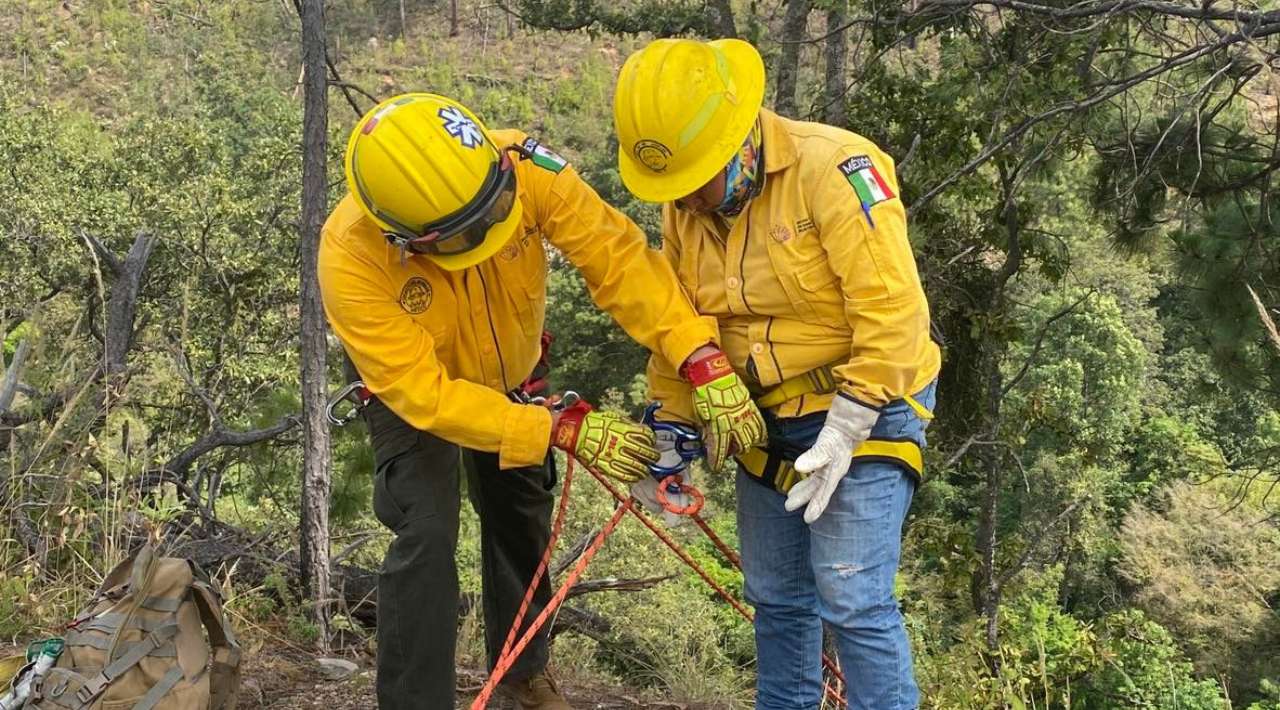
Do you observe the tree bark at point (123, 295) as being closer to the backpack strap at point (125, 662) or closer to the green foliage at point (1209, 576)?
the backpack strap at point (125, 662)

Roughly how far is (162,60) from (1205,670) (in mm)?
41986

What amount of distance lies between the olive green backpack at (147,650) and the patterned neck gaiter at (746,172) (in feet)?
5.55

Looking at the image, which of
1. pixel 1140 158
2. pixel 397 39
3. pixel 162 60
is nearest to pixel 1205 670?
pixel 1140 158

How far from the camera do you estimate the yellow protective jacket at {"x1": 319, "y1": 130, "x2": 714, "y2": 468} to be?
2.29m

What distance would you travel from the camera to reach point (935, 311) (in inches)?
242

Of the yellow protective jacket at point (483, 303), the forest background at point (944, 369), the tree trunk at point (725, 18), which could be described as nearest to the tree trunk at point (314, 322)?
the forest background at point (944, 369)

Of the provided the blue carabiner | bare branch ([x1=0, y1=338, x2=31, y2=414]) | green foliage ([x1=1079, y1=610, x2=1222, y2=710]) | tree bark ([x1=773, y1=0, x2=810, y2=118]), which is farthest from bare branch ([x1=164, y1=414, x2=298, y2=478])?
green foliage ([x1=1079, y1=610, x2=1222, y2=710])

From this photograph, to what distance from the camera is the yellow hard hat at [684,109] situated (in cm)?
204

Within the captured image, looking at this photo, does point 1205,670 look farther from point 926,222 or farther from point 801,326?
point 801,326

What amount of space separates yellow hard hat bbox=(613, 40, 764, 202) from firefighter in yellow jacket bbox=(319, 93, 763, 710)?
0.33 meters

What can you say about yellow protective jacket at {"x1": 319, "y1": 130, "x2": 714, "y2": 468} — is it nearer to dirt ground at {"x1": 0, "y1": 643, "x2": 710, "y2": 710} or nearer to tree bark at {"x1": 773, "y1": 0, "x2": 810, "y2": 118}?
dirt ground at {"x1": 0, "y1": 643, "x2": 710, "y2": 710}

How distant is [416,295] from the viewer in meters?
2.38

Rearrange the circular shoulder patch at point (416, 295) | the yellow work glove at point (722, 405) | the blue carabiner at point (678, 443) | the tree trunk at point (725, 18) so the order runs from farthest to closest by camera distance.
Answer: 1. the tree trunk at point (725, 18)
2. the blue carabiner at point (678, 443)
3. the circular shoulder patch at point (416, 295)
4. the yellow work glove at point (722, 405)

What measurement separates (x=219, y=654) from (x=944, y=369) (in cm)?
532
